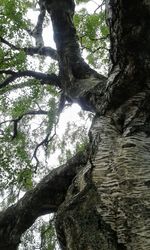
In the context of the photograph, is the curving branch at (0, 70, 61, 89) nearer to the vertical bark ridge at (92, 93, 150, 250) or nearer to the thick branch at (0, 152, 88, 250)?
the thick branch at (0, 152, 88, 250)

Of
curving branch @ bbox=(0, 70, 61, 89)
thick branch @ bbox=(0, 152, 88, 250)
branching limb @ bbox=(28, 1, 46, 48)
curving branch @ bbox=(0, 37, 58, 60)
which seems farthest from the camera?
branching limb @ bbox=(28, 1, 46, 48)

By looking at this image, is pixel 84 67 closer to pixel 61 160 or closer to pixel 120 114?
pixel 120 114

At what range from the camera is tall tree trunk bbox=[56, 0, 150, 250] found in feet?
6.97

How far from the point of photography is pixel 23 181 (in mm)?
6648

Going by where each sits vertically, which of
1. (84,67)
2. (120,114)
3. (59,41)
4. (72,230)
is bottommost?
(72,230)

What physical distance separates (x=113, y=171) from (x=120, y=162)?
0.35 ft

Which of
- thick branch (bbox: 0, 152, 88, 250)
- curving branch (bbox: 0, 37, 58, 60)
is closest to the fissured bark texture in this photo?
thick branch (bbox: 0, 152, 88, 250)

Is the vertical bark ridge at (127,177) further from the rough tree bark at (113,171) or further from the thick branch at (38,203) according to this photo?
the thick branch at (38,203)

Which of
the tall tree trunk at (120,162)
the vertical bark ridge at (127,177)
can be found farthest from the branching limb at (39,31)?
the vertical bark ridge at (127,177)

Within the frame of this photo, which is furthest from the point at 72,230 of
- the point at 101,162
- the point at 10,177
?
the point at 10,177

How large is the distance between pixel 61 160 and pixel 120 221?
653cm

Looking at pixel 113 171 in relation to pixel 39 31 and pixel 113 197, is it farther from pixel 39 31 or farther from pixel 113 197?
pixel 39 31

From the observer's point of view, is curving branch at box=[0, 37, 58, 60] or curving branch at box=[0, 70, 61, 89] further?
curving branch at box=[0, 37, 58, 60]

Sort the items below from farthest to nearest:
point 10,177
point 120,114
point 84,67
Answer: point 10,177 < point 84,67 < point 120,114
